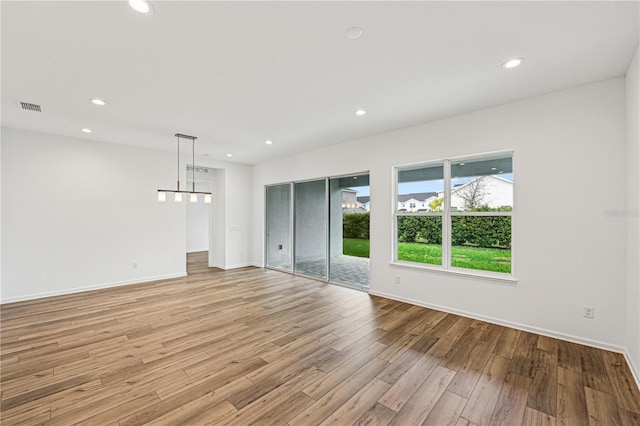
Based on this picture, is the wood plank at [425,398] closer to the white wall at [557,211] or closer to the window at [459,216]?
the white wall at [557,211]

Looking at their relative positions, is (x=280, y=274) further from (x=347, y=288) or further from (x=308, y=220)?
(x=347, y=288)

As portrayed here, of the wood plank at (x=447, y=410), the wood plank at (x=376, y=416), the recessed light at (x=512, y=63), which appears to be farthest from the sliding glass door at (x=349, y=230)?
the wood plank at (x=376, y=416)

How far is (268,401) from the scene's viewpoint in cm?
201

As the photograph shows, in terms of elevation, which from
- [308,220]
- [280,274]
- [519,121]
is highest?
[519,121]

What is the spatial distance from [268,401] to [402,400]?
1.03 m

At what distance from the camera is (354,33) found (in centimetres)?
205

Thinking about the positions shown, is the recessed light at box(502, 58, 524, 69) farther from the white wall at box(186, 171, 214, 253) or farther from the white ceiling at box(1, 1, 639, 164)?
the white wall at box(186, 171, 214, 253)

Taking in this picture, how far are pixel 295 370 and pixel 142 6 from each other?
3081 millimetres

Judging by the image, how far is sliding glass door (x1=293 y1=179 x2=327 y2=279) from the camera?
577 centimetres

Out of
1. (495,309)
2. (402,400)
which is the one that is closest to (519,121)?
(495,309)

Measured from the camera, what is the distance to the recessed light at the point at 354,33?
6.61 ft

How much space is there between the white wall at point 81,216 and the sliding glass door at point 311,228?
2702mm

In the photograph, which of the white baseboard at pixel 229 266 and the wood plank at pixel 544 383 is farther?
the white baseboard at pixel 229 266

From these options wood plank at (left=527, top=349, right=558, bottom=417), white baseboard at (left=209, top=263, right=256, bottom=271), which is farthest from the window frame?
white baseboard at (left=209, top=263, right=256, bottom=271)
